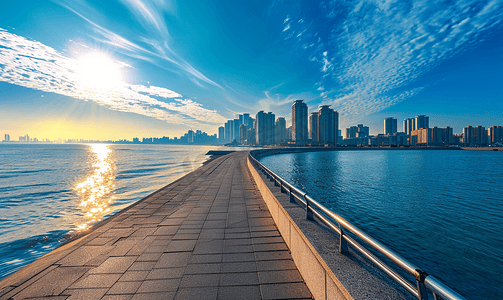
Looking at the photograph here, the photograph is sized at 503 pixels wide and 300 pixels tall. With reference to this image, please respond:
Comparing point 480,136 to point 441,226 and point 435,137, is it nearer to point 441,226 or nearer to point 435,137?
point 435,137

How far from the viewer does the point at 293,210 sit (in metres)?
4.73

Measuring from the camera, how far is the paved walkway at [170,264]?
3277mm

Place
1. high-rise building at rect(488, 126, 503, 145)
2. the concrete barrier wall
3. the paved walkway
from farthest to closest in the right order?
1. high-rise building at rect(488, 126, 503, 145)
2. the paved walkway
3. the concrete barrier wall

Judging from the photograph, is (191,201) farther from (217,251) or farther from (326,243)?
(326,243)

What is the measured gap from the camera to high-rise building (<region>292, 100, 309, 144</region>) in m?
187

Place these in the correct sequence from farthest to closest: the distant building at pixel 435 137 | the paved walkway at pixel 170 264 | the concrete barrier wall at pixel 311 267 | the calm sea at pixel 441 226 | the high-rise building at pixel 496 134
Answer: the distant building at pixel 435 137
the high-rise building at pixel 496 134
the calm sea at pixel 441 226
the paved walkway at pixel 170 264
the concrete barrier wall at pixel 311 267

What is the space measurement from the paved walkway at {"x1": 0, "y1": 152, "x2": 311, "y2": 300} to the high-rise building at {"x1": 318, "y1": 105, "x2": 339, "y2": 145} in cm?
19842

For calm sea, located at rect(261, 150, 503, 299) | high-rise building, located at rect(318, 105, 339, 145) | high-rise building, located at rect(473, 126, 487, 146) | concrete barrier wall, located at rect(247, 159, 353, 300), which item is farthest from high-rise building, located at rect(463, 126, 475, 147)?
concrete barrier wall, located at rect(247, 159, 353, 300)

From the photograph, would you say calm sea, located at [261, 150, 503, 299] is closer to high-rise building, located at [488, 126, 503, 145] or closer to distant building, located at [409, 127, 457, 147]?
distant building, located at [409, 127, 457, 147]

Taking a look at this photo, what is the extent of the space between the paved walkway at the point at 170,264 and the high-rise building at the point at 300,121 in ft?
621

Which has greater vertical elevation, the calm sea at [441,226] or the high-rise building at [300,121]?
the high-rise building at [300,121]

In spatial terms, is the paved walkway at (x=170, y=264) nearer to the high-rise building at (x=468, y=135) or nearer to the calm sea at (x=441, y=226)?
the calm sea at (x=441, y=226)

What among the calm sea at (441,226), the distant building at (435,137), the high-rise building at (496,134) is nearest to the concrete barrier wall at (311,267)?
the calm sea at (441,226)

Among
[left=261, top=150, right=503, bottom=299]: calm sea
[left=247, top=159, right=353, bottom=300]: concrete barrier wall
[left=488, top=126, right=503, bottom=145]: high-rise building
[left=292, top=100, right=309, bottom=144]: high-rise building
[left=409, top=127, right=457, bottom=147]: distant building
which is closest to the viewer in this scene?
[left=247, top=159, right=353, bottom=300]: concrete barrier wall
